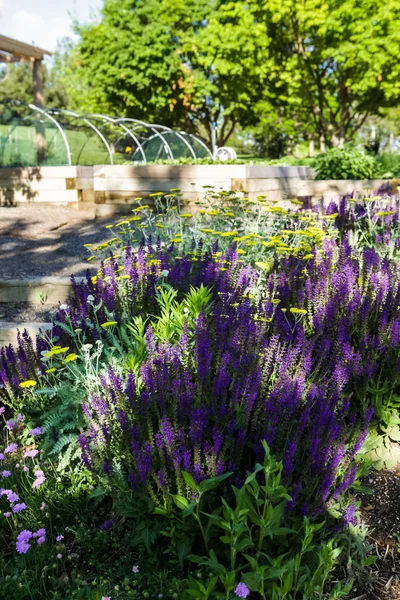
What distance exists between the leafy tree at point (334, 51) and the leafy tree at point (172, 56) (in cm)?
106

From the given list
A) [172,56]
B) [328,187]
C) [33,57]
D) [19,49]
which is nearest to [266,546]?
[328,187]

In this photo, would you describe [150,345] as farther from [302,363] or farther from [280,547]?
[280,547]

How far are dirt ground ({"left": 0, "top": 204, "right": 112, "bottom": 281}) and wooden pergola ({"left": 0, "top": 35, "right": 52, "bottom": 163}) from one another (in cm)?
286

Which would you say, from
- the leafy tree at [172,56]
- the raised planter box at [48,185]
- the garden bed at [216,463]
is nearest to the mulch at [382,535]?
the garden bed at [216,463]

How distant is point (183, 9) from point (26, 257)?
74.3 feet

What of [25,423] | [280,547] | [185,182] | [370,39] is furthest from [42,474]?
[370,39]

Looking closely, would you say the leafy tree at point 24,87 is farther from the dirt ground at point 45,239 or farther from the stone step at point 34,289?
the stone step at point 34,289

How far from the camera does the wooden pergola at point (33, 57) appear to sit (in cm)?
1256

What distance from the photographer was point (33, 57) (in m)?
14.6

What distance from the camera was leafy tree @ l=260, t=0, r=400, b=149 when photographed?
65.0 feet

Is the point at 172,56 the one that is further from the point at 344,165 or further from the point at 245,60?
the point at 344,165

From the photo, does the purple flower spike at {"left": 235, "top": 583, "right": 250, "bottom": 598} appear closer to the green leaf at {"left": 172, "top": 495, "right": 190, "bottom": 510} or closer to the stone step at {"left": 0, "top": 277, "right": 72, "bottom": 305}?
the green leaf at {"left": 172, "top": 495, "right": 190, "bottom": 510}

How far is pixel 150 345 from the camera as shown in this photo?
2.54 metres

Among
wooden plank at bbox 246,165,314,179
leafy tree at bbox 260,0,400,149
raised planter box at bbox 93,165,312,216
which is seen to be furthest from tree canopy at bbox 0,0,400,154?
raised planter box at bbox 93,165,312,216
